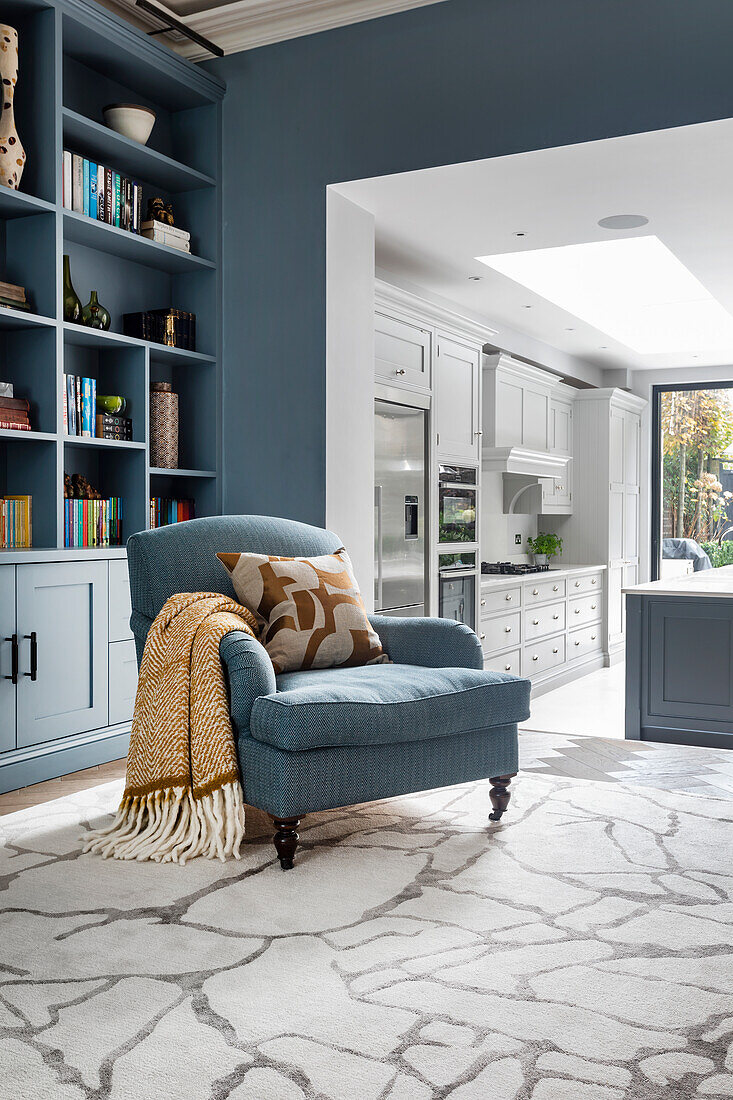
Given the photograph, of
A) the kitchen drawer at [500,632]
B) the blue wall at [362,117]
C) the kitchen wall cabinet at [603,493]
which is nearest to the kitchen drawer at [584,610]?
the kitchen wall cabinet at [603,493]

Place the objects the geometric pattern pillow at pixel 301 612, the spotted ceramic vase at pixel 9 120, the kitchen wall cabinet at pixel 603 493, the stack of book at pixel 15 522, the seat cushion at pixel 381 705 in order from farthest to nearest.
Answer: the kitchen wall cabinet at pixel 603 493 → the stack of book at pixel 15 522 → the spotted ceramic vase at pixel 9 120 → the geometric pattern pillow at pixel 301 612 → the seat cushion at pixel 381 705

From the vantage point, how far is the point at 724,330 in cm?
702

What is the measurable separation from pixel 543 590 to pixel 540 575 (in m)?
0.14

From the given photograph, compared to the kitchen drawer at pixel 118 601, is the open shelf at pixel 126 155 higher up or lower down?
higher up

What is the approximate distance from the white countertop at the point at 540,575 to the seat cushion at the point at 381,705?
3014 millimetres

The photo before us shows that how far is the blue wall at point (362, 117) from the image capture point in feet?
10.8

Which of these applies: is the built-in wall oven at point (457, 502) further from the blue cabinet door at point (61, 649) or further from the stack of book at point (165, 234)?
the blue cabinet door at point (61, 649)

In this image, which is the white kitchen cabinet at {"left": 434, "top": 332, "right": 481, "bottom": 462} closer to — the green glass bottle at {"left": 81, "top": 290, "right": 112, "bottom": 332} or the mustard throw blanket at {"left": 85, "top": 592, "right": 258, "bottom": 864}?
the green glass bottle at {"left": 81, "top": 290, "right": 112, "bottom": 332}

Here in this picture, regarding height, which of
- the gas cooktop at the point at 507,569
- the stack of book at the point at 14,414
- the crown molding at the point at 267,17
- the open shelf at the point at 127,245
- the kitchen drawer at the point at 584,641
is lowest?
the kitchen drawer at the point at 584,641

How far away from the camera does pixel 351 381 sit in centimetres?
404

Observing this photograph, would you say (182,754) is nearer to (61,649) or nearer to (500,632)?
(61,649)

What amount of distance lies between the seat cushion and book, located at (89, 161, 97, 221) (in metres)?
2.00

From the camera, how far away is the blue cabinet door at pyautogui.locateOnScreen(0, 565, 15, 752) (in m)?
3.04

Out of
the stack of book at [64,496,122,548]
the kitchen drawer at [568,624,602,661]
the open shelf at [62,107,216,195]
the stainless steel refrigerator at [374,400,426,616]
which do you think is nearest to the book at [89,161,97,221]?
the open shelf at [62,107,216,195]
